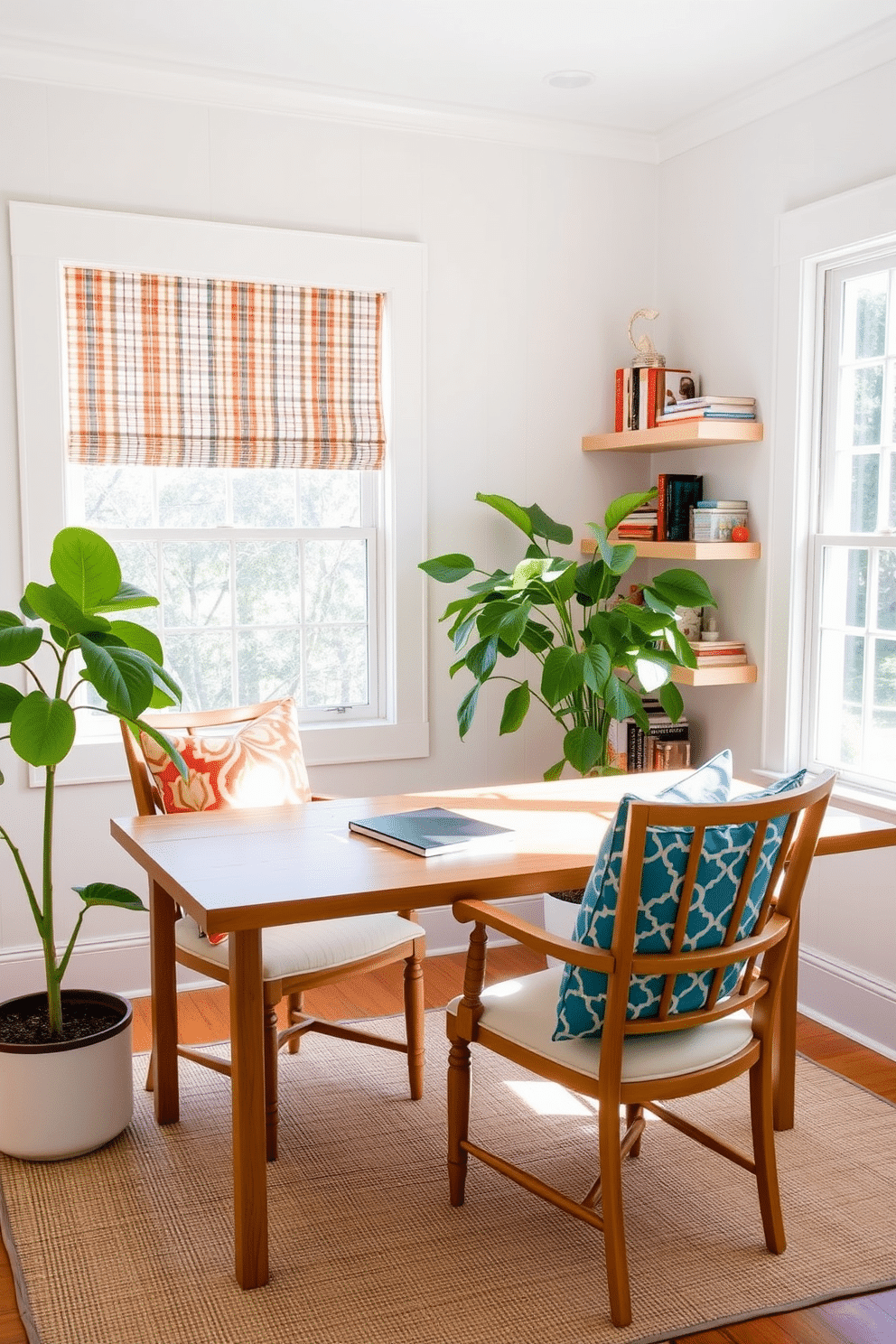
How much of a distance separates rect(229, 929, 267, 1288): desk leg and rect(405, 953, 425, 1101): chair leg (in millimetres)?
784

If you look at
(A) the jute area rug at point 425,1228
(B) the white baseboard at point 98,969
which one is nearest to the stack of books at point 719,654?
(B) the white baseboard at point 98,969

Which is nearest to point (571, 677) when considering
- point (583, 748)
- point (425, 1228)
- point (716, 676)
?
point (583, 748)

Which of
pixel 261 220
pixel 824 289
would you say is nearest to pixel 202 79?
pixel 261 220

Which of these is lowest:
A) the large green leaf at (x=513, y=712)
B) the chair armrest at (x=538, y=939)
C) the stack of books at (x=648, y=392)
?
the chair armrest at (x=538, y=939)

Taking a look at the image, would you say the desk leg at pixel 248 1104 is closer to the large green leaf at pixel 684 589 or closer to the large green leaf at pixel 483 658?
the large green leaf at pixel 483 658

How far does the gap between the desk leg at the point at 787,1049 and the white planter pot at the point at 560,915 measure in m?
0.89

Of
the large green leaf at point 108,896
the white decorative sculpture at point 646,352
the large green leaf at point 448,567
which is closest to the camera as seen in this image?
the large green leaf at point 108,896

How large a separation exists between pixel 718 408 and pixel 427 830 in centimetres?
192

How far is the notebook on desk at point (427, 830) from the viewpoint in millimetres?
2559

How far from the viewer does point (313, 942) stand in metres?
2.78

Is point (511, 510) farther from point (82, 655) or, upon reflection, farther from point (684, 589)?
point (82, 655)

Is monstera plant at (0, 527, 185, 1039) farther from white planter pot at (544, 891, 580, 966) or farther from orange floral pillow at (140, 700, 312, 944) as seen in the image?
white planter pot at (544, 891, 580, 966)

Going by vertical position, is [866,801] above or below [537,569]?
below

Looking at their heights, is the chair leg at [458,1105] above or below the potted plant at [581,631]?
below
